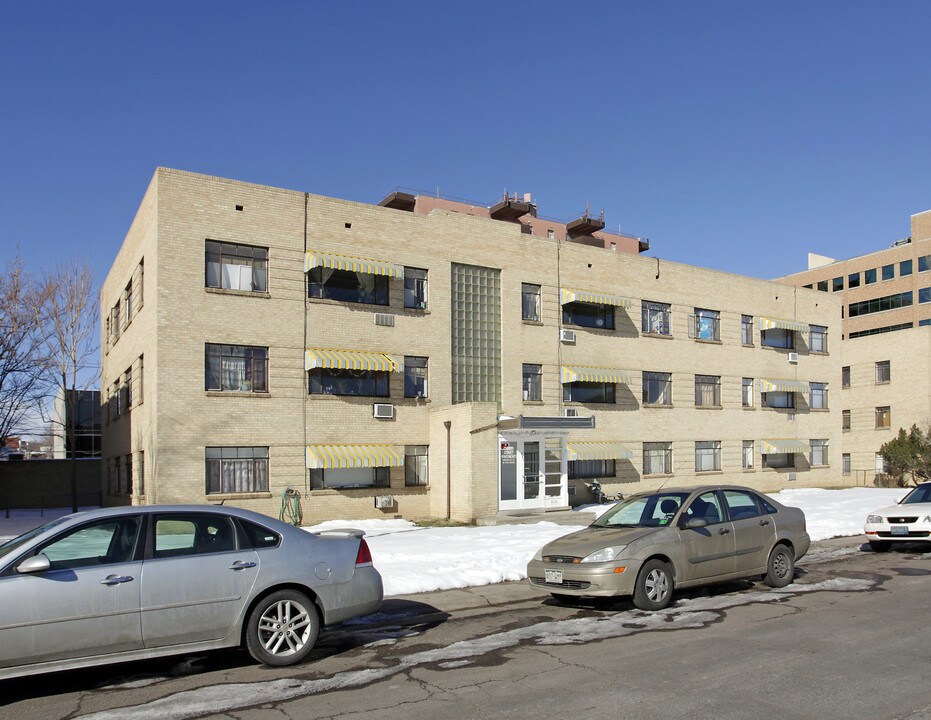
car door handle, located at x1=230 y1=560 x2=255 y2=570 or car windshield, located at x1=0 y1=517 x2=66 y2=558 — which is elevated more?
car windshield, located at x1=0 y1=517 x2=66 y2=558

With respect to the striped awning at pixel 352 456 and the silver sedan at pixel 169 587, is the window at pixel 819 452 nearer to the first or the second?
the striped awning at pixel 352 456

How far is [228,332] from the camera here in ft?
76.2

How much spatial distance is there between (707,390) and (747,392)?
258 cm

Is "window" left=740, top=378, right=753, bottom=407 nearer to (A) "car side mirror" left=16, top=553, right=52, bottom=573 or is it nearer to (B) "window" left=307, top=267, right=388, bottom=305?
(B) "window" left=307, top=267, right=388, bottom=305

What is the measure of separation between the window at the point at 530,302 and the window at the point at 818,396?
652 inches

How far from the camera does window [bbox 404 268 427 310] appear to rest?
26.4 meters

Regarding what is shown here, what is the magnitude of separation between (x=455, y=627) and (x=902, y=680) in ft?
15.8

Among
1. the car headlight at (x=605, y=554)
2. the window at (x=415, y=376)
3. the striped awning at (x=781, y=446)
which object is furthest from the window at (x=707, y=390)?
the car headlight at (x=605, y=554)

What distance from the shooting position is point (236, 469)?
910 inches

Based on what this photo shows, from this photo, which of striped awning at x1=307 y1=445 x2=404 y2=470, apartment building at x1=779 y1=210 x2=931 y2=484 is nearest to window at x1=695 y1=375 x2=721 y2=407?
apartment building at x1=779 y1=210 x2=931 y2=484

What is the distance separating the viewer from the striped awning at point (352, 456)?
23.8m

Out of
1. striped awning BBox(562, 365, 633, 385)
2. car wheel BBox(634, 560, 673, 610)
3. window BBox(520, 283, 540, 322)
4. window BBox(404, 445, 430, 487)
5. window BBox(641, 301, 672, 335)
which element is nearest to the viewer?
car wheel BBox(634, 560, 673, 610)

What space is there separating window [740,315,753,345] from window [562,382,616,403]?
8142mm

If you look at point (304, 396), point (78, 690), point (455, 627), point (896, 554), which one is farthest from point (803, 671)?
point (304, 396)
